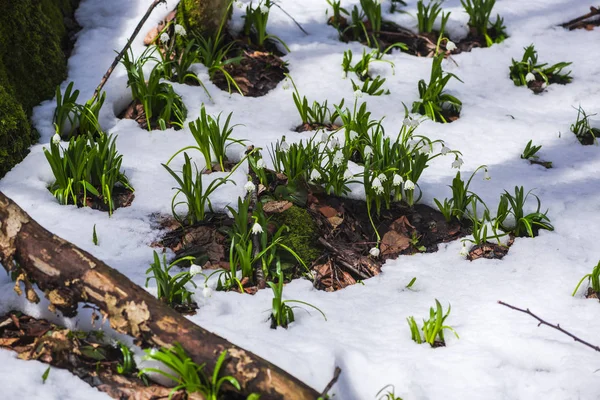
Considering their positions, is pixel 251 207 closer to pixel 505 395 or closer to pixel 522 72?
pixel 505 395

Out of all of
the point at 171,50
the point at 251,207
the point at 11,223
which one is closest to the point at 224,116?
the point at 171,50

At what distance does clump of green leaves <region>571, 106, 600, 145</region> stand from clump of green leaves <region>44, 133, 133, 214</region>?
9.98ft

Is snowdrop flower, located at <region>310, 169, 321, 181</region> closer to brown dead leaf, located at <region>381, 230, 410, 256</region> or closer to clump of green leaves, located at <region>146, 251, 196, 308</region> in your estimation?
brown dead leaf, located at <region>381, 230, 410, 256</region>

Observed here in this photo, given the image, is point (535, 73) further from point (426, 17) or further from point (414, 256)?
point (414, 256)

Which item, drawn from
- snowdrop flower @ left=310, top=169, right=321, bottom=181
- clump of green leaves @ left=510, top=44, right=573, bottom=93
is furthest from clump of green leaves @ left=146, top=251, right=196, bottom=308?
clump of green leaves @ left=510, top=44, right=573, bottom=93

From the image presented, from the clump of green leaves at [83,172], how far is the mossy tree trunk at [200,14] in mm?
1570

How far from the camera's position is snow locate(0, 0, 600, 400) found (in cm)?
244

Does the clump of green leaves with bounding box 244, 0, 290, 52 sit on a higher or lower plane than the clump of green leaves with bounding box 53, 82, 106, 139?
higher

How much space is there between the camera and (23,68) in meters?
3.90

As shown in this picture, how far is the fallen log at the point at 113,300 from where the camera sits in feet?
7.04

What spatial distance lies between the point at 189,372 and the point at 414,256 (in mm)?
1593

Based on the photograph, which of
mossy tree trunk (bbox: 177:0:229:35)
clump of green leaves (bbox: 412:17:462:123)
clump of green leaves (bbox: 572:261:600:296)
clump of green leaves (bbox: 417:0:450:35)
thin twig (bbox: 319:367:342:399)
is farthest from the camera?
clump of green leaves (bbox: 417:0:450:35)

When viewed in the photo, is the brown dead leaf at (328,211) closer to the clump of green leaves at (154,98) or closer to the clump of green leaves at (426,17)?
the clump of green leaves at (154,98)

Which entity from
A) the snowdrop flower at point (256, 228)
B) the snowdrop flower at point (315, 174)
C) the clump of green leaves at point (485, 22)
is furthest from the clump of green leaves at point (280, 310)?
the clump of green leaves at point (485, 22)
